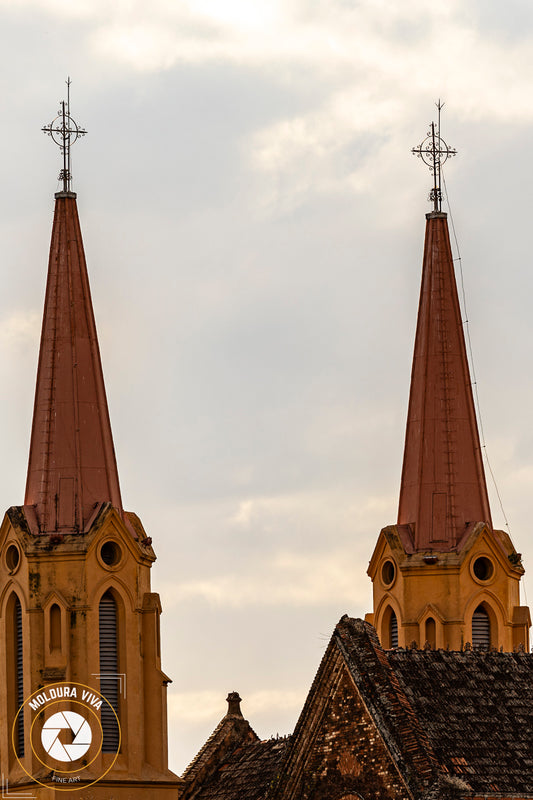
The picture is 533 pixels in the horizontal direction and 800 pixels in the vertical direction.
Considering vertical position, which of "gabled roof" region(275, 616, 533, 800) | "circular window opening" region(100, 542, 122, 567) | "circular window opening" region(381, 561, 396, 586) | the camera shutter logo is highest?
"circular window opening" region(381, 561, 396, 586)

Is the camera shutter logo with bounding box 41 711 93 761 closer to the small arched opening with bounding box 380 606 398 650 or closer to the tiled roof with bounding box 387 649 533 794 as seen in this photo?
the small arched opening with bounding box 380 606 398 650

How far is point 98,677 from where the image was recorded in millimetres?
57750

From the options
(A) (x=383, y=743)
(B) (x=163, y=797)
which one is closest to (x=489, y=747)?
(A) (x=383, y=743)

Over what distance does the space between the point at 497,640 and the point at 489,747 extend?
24.3 meters

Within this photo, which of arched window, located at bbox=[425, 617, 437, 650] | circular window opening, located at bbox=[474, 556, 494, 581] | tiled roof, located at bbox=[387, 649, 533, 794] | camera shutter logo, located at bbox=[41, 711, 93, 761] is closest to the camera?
tiled roof, located at bbox=[387, 649, 533, 794]

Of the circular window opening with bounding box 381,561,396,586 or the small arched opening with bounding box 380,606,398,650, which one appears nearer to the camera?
the small arched opening with bounding box 380,606,398,650

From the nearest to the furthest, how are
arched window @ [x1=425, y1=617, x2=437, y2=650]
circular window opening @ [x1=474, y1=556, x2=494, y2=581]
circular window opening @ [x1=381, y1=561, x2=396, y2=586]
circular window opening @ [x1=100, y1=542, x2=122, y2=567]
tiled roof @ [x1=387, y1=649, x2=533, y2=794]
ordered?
1. tiled roof @ [x1=387, y1=649, x2=533, y2=794]
2. circular window opening @ [x1=100, y1=542, x2=122, y2=567]
3. arched window @ [x1=425, y1=617, x2=437, y2=650]
4. circular window opening @ [x1=474, y1=556, x2=494, y2=581]
5. circular window opening @ [x1=381, y1=561, x2=396, y2=586]

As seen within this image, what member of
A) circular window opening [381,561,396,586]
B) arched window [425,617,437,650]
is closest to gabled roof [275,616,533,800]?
arched window [425,617,437,650]

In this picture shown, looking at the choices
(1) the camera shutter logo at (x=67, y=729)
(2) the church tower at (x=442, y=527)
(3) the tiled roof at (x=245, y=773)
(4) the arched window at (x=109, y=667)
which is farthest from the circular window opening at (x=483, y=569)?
(1) the camera shutter logo at (x=67, y=729)

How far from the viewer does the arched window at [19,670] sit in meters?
58.1

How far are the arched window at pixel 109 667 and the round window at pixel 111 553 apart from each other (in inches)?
25.9

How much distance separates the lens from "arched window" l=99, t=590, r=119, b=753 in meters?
57.6

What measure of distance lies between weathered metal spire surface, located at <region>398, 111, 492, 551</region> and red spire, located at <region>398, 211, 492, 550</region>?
0.9 inches

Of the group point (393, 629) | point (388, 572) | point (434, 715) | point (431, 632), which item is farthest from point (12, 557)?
point (434, 715)
